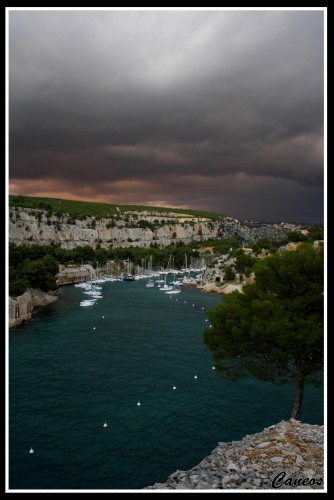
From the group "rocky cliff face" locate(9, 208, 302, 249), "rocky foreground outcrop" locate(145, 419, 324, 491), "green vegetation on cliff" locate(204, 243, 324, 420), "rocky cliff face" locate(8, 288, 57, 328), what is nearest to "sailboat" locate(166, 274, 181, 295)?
"rocky cliff face" locate(8, 288, 57, 328)

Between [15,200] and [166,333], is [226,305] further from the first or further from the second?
[15,200]

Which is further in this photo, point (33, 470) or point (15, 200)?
point (15, 200)

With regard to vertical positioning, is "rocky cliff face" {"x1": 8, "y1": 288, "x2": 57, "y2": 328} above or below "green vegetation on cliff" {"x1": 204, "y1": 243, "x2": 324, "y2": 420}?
below

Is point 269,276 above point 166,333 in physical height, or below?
above

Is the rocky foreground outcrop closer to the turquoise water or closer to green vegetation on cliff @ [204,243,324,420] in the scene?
green vegetation on cliff @ [204,243,324,420]

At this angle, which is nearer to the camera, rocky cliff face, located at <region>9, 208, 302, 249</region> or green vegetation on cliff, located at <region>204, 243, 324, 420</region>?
green vegetation on cliff, located at <region>204, 243, 324, 420</region>

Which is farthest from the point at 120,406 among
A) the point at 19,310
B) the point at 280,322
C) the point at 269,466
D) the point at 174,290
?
the point at 174,290

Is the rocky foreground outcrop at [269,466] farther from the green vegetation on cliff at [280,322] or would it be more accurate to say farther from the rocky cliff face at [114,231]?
the rocky cliff face at [114,231]

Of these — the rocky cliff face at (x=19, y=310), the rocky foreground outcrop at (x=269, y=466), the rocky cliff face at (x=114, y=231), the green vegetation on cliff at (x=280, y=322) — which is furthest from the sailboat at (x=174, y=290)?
the rocky cliff face at (x=114, y=231)
